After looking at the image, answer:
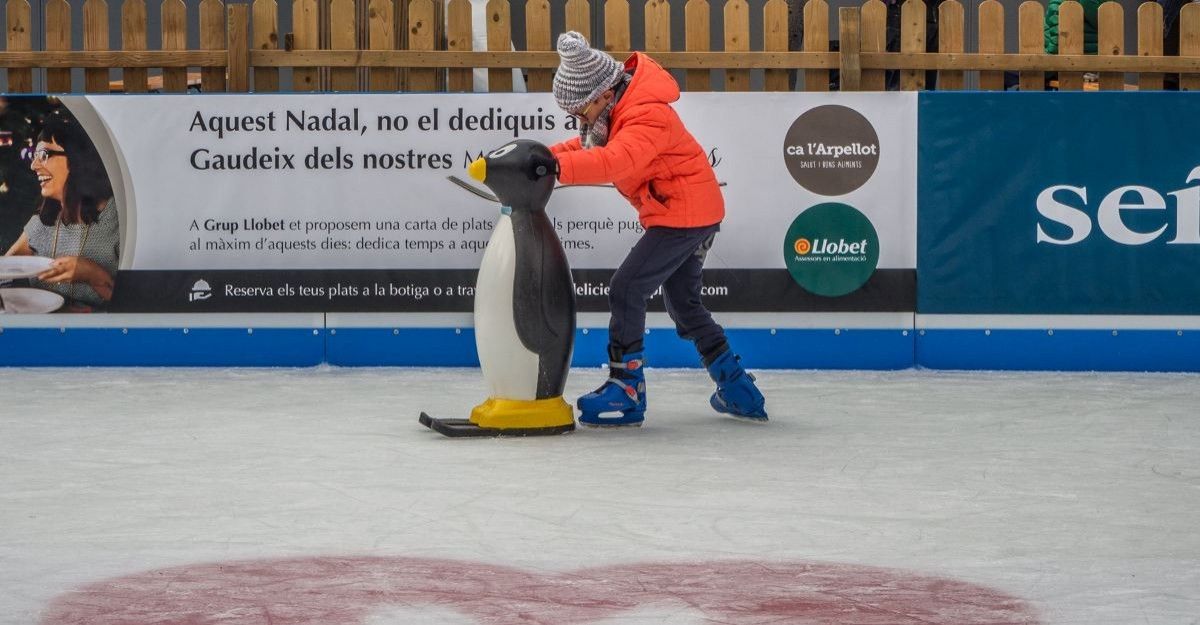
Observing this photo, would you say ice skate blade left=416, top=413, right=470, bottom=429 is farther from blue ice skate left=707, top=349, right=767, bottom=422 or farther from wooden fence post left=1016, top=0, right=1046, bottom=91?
wooden fence post left=1016, top=0, right=1046, bottom=91

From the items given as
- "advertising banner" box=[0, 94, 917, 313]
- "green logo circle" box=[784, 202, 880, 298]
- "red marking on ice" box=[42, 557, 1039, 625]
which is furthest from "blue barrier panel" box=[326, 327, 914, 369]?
"red marking on ice" box=[42, 557, 1039, 625]

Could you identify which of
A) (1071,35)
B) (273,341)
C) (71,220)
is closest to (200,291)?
(273,341)

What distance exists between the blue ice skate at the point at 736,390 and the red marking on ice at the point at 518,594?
2363 mm

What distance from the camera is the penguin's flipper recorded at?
5215mm

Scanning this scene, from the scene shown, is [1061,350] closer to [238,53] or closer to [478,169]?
[478,169]

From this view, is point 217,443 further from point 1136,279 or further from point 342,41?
point 1136,279

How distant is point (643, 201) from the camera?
560 centimetres

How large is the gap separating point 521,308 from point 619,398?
0.53 m

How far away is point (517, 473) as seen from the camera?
14.8ft

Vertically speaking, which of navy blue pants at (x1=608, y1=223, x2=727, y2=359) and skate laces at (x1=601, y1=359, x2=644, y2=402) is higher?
navy blue pants at (x1=608, y1=223, x2=727, y2=359)

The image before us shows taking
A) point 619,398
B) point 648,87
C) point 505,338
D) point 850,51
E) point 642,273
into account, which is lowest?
point 619,398

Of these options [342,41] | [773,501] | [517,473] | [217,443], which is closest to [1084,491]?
[773,501]

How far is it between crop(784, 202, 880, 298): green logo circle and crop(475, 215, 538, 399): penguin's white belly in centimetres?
240

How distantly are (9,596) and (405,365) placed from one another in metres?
4.51
